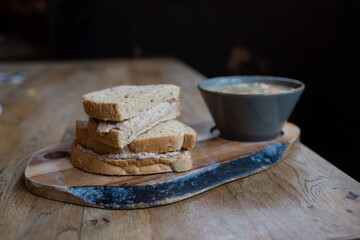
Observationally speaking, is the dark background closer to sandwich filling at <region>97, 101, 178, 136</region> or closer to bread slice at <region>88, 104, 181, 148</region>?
sandwich filling at <region>97, 101, 178, 136</region>

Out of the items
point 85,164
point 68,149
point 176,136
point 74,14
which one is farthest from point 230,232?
point 74,14

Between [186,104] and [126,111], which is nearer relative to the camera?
[126,111]

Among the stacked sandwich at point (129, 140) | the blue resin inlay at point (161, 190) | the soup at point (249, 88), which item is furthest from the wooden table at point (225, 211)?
the soup at point (249, 88)

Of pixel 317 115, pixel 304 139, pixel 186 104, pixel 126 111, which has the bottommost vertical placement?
pixel 304 139

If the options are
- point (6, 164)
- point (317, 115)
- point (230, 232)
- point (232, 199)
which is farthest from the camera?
point (317, 115)

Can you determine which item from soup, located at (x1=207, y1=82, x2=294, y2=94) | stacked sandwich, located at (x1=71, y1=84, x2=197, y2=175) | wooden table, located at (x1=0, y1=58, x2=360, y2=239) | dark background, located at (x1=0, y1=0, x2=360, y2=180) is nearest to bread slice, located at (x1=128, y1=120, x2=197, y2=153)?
stacked sandwich, located at (x1=71, y1=84, x2=197, y2=175)

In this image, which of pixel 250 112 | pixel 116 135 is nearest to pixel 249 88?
pixel 250 112

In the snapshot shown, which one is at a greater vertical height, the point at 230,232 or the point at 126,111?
the point at 126,111

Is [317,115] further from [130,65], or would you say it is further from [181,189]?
[181,189]
